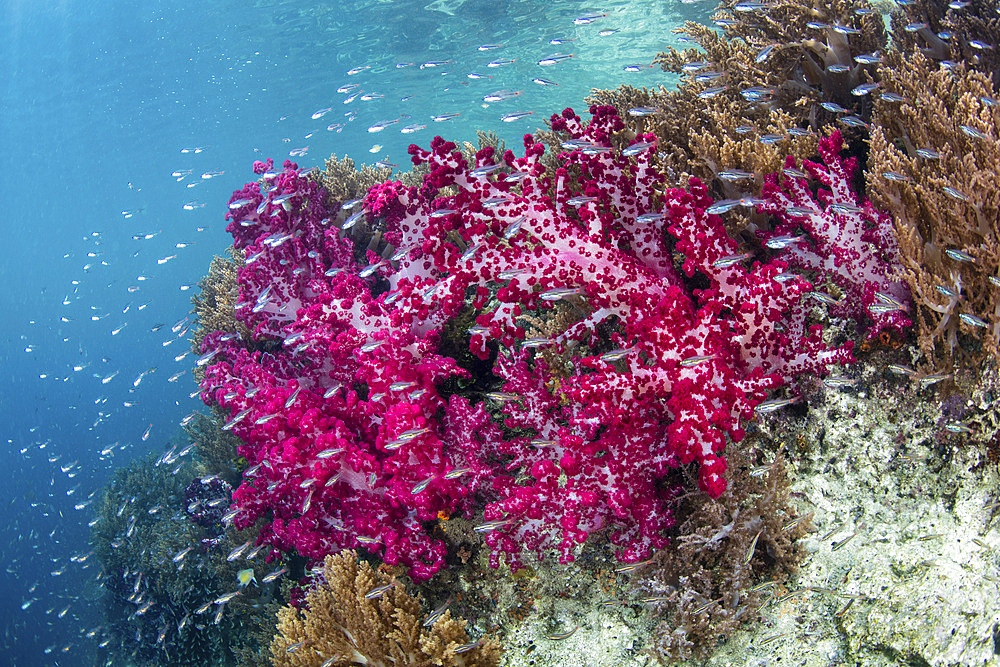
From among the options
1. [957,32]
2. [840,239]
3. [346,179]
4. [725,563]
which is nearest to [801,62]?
[957,32]

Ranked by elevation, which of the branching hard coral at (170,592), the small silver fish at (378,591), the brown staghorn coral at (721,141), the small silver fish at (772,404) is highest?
the brown staghorn coral at (721,141)

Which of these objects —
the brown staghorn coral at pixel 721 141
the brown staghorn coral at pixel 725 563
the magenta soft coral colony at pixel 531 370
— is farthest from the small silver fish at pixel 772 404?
the brown staghorn coral at pixel 721 141

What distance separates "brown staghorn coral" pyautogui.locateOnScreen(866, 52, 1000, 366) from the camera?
2.84 meters

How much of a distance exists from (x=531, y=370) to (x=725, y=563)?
1.79 metres

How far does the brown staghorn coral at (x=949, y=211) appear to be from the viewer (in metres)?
2.84

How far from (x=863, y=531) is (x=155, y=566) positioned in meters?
9.88

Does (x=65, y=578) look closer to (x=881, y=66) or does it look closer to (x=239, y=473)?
(x=239, y=473)

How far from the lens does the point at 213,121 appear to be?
137ft

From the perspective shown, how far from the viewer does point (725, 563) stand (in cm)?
289

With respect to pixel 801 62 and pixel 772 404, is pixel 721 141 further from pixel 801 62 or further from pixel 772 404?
pixel 772 404

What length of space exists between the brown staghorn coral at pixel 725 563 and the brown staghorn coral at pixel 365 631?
3.88ft

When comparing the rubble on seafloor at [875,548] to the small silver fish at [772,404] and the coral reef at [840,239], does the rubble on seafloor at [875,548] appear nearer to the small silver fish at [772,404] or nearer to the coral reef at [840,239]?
the small silver fish at [772,404]

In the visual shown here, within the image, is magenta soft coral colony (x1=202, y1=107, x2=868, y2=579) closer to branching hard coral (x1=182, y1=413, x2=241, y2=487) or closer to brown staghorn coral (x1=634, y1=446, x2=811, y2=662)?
brown staghorn coral (x1=634, y1=446, x2=811, y2=662)

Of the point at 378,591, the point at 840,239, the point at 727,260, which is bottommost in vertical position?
the point at 378,591
